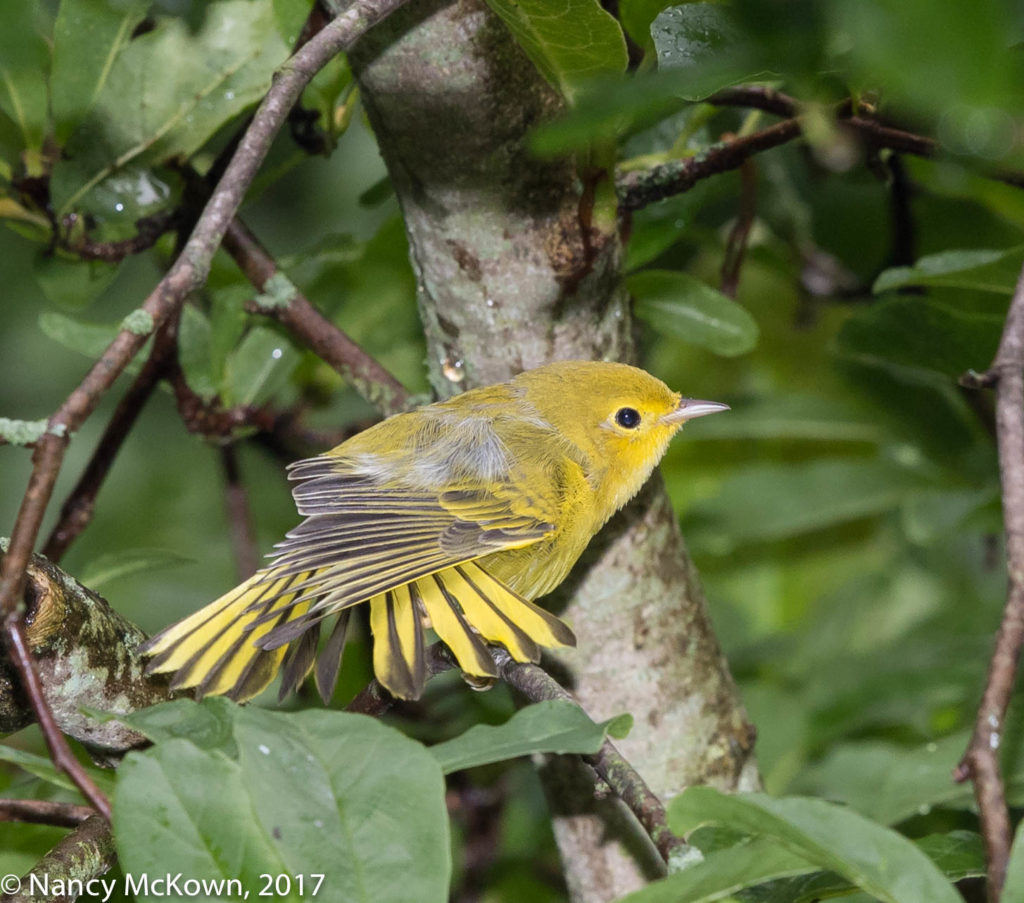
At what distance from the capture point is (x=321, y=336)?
2.04 metres

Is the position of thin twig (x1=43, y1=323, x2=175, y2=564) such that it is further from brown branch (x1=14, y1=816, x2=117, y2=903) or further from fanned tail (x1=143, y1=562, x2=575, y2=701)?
brown branch (x1=14, y1=816, x2=117, y2=903)

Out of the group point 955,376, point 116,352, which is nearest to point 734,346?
point 955,376

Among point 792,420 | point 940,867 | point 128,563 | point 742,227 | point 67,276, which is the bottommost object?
point 792,420

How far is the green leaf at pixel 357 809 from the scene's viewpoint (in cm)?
107

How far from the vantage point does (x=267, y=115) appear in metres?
1.22

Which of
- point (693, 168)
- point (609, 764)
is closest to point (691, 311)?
point (693, 168)

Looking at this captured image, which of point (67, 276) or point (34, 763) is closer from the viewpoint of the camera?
point (34, 763)

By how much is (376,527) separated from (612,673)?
0.48 m

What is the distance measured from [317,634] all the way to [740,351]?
3.29ft

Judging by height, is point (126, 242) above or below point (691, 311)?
above

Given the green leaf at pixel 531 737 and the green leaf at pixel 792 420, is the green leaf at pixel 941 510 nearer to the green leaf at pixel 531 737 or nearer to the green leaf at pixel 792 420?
the green leaf at pixel 792 420

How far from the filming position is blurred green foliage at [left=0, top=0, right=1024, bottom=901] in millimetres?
1839

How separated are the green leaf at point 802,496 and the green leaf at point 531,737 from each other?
63.3 inches

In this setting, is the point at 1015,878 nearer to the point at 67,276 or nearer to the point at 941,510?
the point at 941,510
